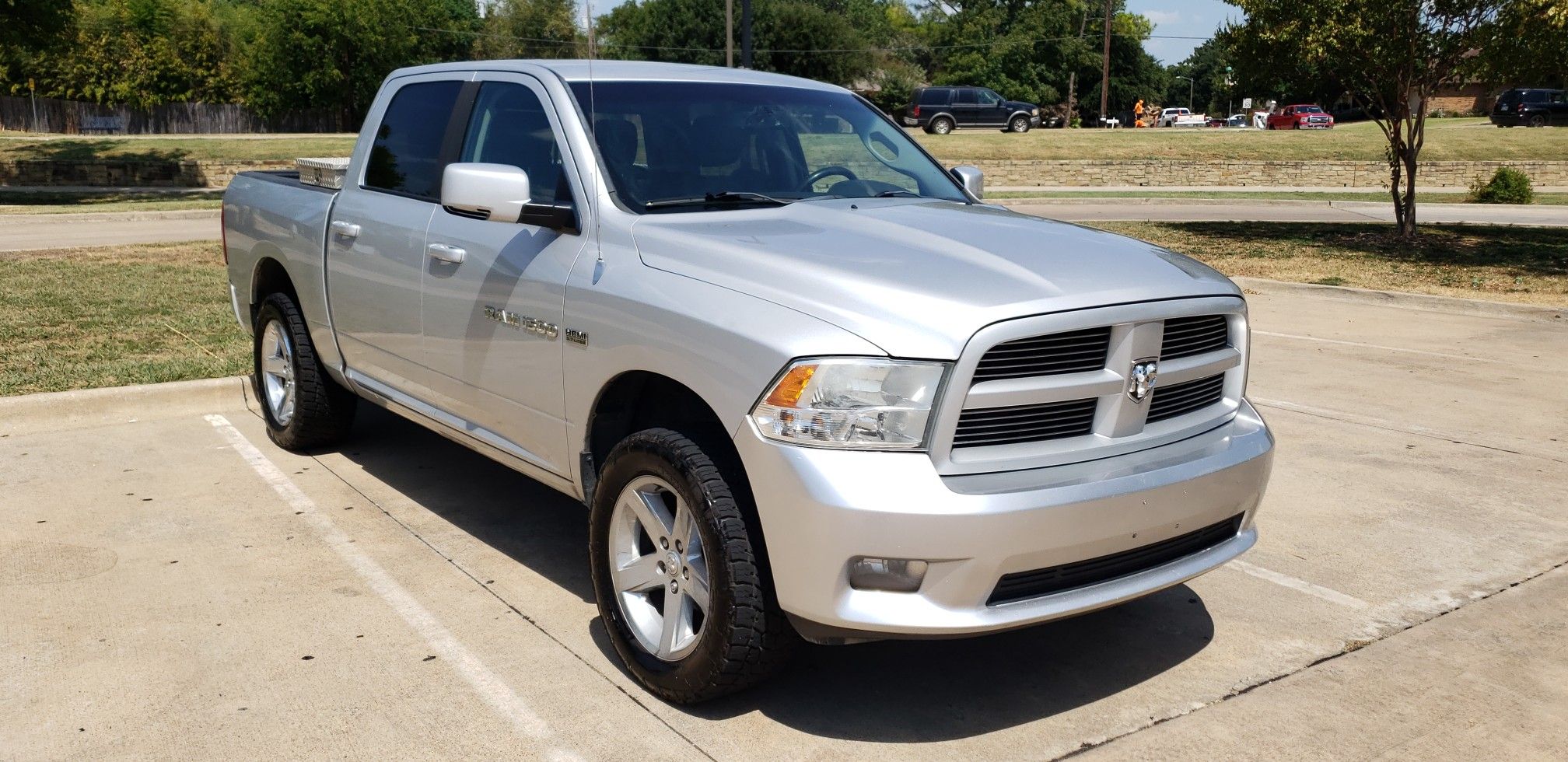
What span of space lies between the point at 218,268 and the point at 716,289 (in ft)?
38.4

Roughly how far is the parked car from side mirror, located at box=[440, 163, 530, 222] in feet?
216

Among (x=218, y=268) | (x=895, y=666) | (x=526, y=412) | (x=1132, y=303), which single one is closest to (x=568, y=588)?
(x=526, y=412)

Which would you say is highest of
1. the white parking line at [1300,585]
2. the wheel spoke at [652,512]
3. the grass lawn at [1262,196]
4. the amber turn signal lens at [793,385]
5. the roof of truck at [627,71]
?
the roof of truck at [627,71]

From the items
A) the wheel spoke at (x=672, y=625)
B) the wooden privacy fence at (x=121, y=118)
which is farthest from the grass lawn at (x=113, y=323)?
the wooden privacy fence at (x=121, y=118)

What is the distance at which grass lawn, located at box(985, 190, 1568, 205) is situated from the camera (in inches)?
1142

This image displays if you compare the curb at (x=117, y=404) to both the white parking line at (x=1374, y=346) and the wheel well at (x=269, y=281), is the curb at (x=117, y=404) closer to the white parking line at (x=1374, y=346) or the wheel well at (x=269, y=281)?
the wheel well at (x=269, y=281)

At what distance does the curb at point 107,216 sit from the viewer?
20.9 metres

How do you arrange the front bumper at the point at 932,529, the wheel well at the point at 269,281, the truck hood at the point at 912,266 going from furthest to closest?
the wheel well at the point at 269,281 < the truck hood at the point at 912,266 < the front bumper at the point at 932,529

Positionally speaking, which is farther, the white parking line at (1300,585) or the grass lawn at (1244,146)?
the grass lawn at (1244,146)

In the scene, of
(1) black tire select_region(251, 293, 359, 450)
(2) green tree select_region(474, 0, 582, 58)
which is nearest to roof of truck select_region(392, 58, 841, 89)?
(1) black tire select_region(251, 293, 359, 450)

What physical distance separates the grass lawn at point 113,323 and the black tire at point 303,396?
1.47 metres

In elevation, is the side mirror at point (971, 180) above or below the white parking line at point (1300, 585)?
above

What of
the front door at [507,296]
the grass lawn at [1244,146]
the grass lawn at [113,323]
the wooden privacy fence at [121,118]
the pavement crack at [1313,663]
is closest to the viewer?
the pavement crack at [1313,663]

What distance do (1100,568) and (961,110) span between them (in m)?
49.0
